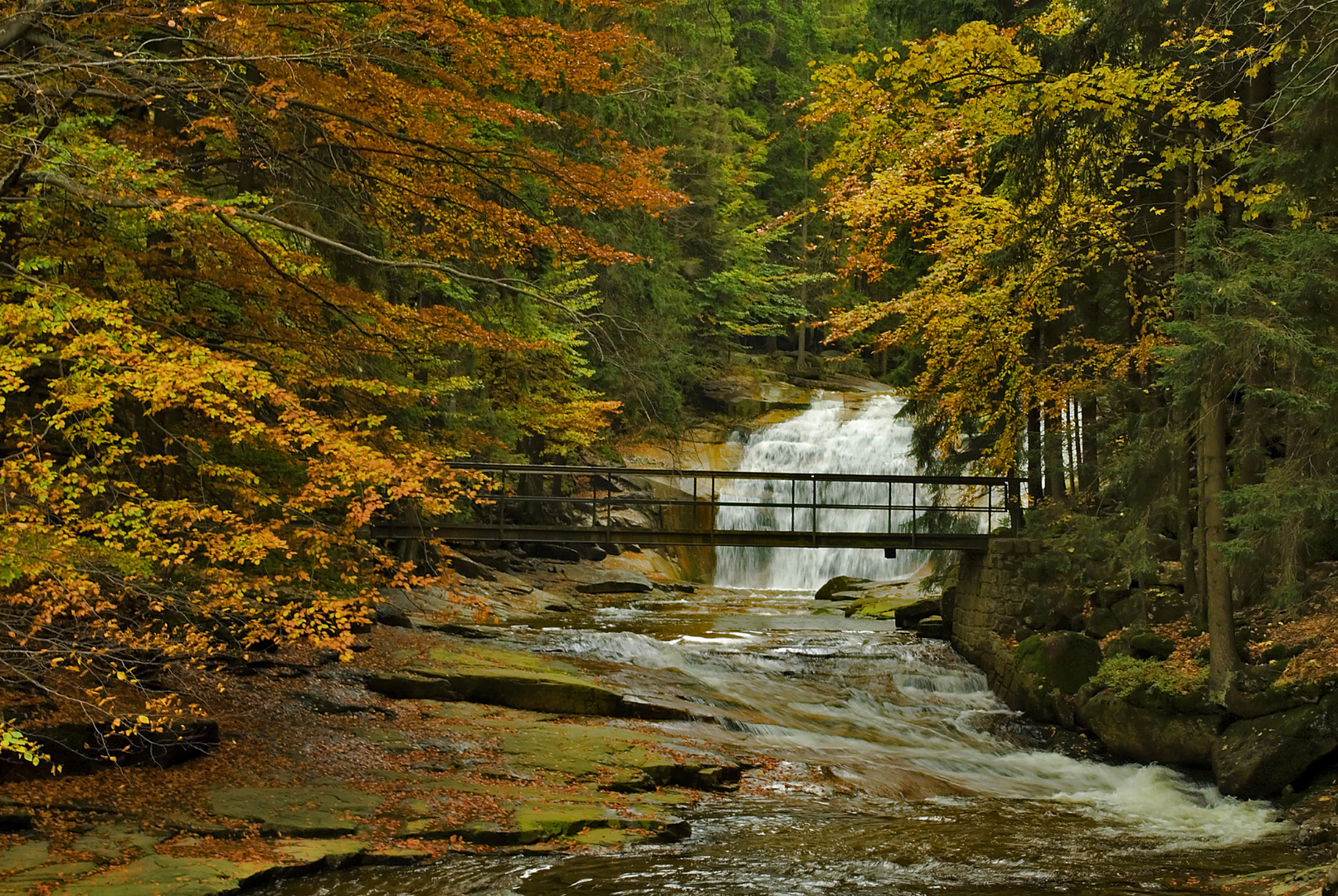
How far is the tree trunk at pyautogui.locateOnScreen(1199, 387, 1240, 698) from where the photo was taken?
35.8ft

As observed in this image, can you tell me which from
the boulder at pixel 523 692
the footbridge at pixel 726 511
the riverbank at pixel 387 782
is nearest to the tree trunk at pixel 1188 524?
the footbridge at pixel 726 511

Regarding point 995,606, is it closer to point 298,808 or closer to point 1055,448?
point 1055,448

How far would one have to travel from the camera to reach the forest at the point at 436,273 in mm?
6699

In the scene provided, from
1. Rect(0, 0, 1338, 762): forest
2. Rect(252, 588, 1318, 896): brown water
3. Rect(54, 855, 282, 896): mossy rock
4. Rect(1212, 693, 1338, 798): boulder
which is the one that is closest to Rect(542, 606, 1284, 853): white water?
Rect(252, 588, 1318, 896): brown water

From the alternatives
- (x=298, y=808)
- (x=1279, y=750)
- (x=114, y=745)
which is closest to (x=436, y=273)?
(x=114, y=745)

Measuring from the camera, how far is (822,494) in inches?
1208

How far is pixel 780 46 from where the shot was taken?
49156 mm

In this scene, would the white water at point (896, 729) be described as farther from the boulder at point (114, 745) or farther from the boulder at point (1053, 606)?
the boulder at point (114, 745)

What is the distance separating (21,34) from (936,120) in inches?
345

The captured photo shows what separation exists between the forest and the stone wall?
1334mm

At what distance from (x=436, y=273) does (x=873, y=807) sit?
Result: 6971 mm

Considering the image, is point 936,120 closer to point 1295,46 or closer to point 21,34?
point 1295,46

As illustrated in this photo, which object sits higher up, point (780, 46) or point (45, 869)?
point (780, 46)

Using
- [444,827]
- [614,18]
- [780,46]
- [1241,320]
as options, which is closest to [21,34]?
[444,827]
